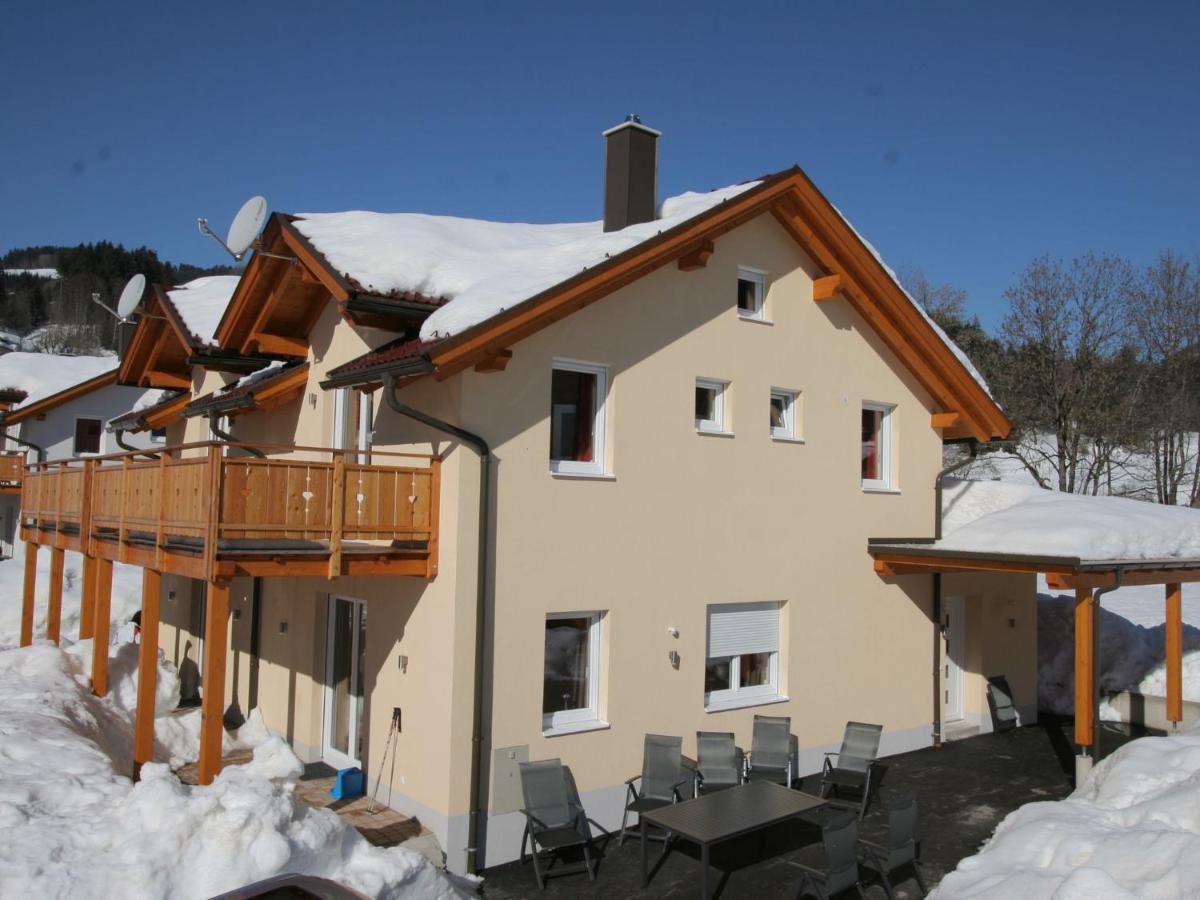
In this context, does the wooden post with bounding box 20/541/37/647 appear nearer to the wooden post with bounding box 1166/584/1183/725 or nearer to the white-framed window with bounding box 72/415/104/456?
the wooden post with bounding box 1166/584/1183/725

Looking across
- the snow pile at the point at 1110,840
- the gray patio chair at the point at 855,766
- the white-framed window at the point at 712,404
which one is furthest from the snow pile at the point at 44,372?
the snow pile at the point at 1110,840

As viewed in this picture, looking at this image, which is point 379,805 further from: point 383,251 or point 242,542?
point 383,251

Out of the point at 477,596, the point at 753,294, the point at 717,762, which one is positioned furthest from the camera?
the point at 753,294

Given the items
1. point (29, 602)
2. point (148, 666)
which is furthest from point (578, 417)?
point (29, 602)

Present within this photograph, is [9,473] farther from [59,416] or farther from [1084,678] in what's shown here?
[1084,678]

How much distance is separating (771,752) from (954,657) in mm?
5579

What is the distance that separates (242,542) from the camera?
9.46 m

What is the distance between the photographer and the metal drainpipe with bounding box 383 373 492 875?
9.79 meters

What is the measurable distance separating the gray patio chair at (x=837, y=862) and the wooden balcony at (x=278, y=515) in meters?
4.72

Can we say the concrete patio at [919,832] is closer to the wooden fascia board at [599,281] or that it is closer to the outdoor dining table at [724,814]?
Result: the outdoor dining table at [724,814]

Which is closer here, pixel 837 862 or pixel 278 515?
pixel 837 862

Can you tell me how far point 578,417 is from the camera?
11336 mm

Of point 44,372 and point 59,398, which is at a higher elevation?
point 44,372

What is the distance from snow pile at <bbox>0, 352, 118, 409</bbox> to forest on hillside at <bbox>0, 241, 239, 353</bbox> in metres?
54.7
